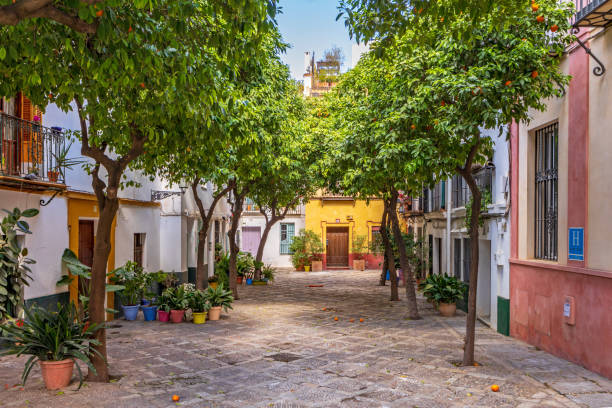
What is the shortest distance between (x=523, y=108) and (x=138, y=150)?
5629mm

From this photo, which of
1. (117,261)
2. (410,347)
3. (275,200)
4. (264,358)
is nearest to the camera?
(264,358)

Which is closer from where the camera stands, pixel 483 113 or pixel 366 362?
pixel 483 113

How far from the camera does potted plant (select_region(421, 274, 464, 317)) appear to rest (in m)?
13.6

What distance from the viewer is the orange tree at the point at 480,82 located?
7855 mm

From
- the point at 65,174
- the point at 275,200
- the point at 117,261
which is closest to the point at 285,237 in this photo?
the point at 275,200

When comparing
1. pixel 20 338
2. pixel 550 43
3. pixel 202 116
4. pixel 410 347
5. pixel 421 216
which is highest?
pixel 550 43

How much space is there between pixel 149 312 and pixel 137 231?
2445 millimetres

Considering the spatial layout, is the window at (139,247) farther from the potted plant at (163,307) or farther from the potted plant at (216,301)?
the potted plant at (216,301)

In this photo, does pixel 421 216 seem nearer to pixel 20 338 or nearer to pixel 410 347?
pixel 410 347

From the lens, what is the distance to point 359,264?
29.8m

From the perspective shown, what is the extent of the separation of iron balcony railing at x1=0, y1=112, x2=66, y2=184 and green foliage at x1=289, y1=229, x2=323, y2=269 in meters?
19.9

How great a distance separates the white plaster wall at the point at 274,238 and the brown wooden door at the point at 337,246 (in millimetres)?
1815

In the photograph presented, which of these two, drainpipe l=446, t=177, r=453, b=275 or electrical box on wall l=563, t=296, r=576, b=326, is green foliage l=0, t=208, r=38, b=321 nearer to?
electrical box on wall l=563, t=296, r=576, b=326

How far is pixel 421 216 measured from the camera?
848 inches
